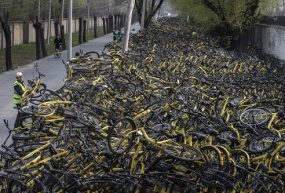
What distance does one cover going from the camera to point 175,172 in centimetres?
518

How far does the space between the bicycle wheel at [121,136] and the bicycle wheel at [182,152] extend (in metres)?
0.42

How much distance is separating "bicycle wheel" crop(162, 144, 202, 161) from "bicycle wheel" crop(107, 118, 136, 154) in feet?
1.38

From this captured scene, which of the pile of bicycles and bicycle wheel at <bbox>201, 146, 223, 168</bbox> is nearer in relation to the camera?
the pile of bicycles

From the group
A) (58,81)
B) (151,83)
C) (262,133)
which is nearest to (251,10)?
(58,81)

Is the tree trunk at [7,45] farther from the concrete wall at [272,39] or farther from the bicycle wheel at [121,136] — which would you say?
the bicycle wheel at [121,136]

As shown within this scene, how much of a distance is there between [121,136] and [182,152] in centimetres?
84

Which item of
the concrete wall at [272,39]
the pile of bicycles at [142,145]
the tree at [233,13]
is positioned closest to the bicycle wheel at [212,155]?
the pile of bicycles at [142,145]

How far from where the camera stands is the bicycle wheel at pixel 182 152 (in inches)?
203

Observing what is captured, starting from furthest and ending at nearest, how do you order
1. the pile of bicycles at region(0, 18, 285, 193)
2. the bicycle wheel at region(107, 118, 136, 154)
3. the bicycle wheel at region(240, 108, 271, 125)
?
the bicycle wheel at region(240, 108, 271, 125), the bicycle wheel at region(107, 118, 136, 154), the pile of bicycles at region(0, 18, 285, 193)

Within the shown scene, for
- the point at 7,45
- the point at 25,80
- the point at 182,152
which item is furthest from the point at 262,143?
the point at 7,45

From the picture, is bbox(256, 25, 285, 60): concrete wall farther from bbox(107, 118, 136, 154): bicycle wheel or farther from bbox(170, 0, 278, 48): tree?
bbox(107, 118, 136, 154): bicycle wheel

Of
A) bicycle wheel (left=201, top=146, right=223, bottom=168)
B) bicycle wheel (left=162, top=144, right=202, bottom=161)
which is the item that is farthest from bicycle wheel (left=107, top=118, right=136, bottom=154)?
bicycle wheel (left=201, top=146, right=223, bottom=168)

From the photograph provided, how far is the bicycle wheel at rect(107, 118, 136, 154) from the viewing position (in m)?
5.52

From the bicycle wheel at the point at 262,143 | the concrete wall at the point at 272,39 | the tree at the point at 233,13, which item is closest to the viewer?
the bicycle wheel at the point at 262,143
